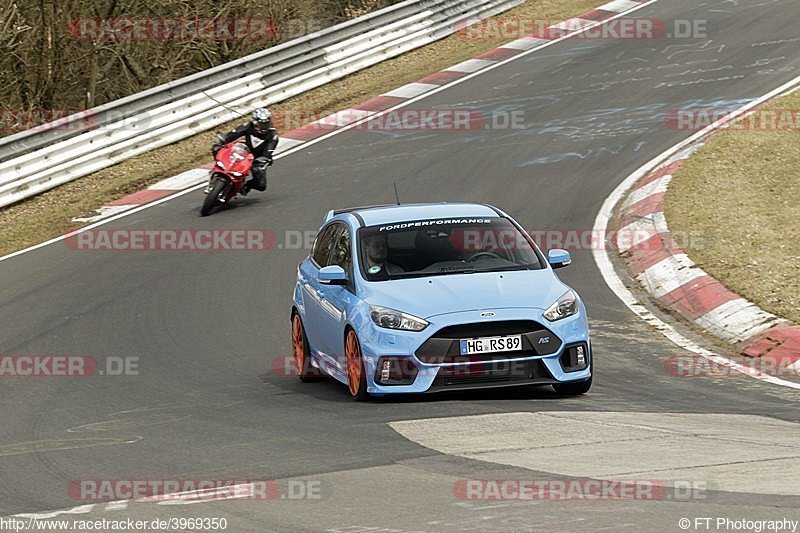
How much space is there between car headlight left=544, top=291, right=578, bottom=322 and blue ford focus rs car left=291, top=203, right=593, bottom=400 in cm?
1

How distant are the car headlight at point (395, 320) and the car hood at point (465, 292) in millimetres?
45

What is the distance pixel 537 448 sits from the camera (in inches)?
296

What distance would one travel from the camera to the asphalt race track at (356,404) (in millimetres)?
6461

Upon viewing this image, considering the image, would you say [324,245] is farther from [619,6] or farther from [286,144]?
[619,6]

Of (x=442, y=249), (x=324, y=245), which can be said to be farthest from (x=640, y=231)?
(x=442, y=249)

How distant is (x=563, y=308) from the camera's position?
9547mm

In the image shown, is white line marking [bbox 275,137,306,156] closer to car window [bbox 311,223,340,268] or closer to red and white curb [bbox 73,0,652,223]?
red and white curb [bbox 73,0,652,223]

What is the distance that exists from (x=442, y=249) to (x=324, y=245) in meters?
1.50

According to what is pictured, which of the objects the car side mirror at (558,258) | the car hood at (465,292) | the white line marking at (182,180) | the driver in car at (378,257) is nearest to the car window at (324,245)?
the driver in car at (378,257)

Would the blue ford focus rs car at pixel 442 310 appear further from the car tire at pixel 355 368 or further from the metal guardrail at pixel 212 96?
the metal guardrail at pixel 212 96

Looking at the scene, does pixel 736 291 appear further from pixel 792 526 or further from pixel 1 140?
pixel 1 140

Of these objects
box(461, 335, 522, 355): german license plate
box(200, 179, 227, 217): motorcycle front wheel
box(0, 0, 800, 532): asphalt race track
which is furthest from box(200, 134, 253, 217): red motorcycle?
box(461, 335, 522, 355): german license plate

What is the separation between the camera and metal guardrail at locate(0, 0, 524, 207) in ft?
66.3

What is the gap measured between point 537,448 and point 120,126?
620 inches
